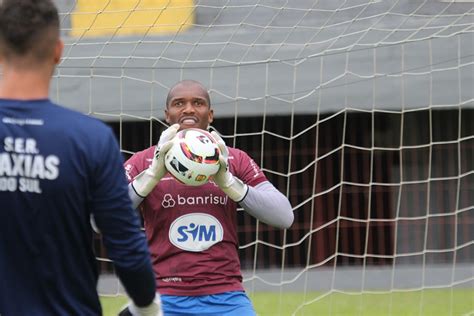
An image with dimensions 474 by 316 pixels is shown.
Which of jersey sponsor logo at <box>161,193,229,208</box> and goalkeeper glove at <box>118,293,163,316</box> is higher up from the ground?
jersey sponsor logo at <box>161,193,229,208</box>

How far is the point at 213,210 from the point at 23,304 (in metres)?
1.93

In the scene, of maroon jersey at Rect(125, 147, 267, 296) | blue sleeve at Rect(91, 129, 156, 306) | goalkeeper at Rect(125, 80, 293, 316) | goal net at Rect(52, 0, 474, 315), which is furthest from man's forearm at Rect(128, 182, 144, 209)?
goal net at Rect(52, 0, 474, 315)

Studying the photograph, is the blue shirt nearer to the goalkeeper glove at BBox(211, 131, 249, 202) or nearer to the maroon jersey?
the goalkeeper glove at BBox(211, 131, 249, 202)

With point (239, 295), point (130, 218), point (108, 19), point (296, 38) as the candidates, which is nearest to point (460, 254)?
point (296, 38)

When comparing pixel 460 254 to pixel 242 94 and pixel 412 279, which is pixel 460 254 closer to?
pixel 412 279

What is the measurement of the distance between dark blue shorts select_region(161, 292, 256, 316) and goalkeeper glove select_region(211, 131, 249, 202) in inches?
17.2

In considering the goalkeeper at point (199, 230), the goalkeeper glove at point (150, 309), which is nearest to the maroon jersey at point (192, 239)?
the goalkeeper at point (199, 230)

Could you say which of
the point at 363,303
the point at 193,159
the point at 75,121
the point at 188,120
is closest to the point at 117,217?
the point at 75,121

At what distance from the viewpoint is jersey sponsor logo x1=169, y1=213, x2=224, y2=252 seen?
4770 mm

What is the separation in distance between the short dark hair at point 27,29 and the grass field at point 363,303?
6.50 meters

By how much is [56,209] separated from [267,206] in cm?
195

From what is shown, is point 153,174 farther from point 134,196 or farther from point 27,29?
point 27,29

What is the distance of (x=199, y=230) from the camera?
4.77m

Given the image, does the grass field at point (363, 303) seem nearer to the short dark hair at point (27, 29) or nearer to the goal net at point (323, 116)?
the goal net at point (323, 116)
